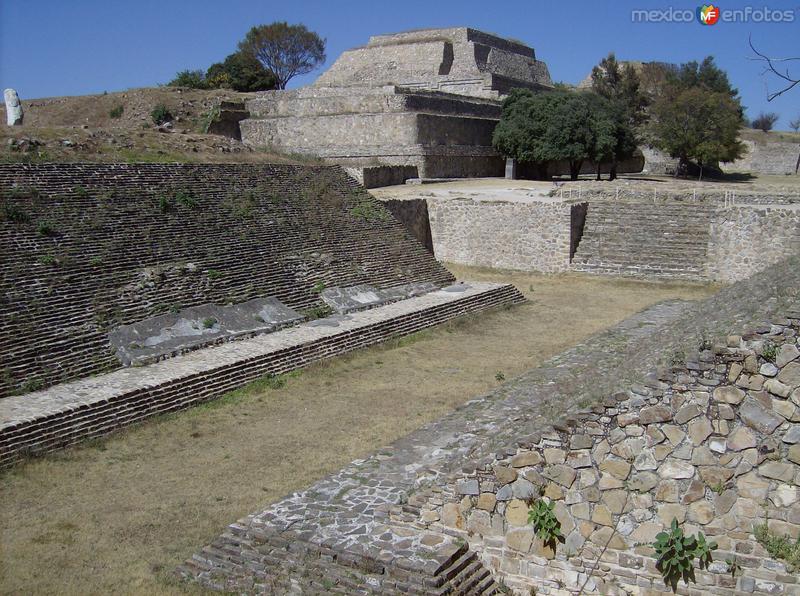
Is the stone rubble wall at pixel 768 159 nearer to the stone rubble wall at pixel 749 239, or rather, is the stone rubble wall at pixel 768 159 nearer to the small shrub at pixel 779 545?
the stone rubble wall at pixel 749 239

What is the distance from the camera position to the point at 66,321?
29.6ft

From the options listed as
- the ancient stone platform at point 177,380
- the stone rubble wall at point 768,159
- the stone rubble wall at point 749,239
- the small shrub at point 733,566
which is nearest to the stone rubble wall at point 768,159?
the stone rubble wall at point 768,159

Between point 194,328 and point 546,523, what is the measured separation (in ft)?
21.7

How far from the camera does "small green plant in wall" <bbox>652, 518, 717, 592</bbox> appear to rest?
4.24 meters

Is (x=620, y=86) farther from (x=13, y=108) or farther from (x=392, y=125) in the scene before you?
(x=13, y=108)

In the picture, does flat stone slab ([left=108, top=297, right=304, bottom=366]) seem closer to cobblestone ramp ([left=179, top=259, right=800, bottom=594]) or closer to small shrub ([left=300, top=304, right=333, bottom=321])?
small shrub ([left=300, top=304, right=333, bottom=321])

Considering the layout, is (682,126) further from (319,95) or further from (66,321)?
(66,321)

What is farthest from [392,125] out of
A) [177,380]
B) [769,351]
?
[769,351]

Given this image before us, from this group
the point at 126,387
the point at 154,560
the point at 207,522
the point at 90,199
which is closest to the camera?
the point at 154,560

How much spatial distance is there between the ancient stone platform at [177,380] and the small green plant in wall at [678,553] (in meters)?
5.47

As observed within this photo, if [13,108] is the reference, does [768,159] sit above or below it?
below

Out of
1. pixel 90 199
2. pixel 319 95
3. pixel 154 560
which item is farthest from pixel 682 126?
pixel 154 560

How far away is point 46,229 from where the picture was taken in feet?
33.0

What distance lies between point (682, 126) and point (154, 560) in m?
28.8
